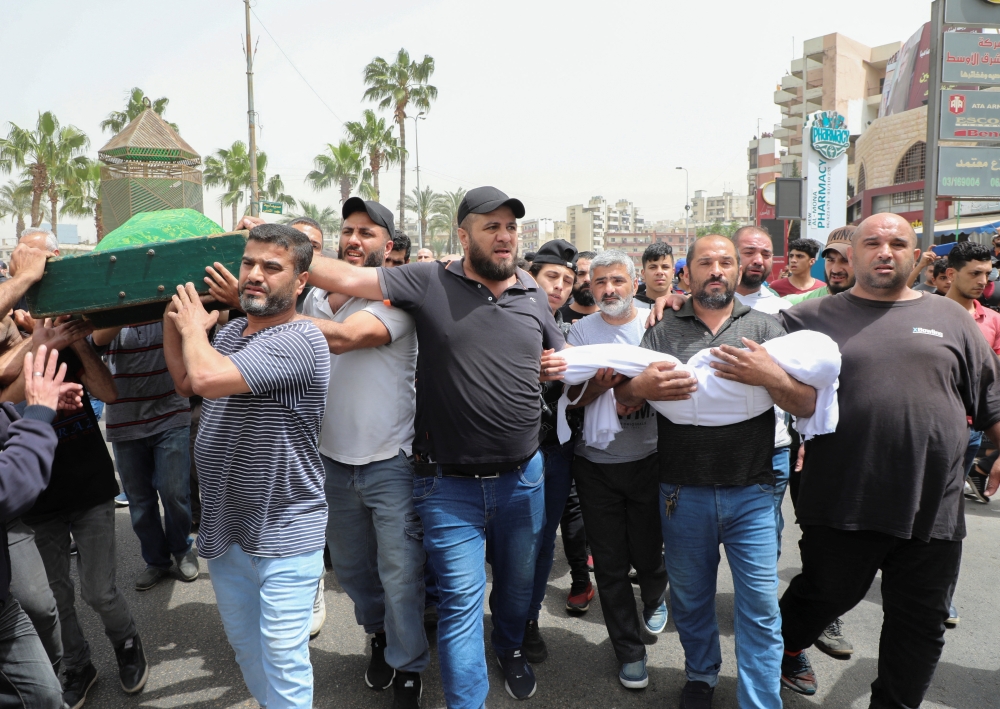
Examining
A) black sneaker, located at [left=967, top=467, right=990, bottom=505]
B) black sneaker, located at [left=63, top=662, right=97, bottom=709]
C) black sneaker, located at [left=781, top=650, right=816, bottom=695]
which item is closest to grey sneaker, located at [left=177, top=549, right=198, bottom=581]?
black sneaker, located at [left=63, top=662, right=97, bottom=709]

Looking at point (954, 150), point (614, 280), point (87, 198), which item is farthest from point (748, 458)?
point (87, 198)

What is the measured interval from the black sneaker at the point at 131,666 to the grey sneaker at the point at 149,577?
1.24 m

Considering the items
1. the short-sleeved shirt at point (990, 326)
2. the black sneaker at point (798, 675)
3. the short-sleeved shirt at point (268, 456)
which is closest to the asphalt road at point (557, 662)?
the black sneaker at point (798, 675)

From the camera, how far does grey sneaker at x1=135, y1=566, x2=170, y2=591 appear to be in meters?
4.53

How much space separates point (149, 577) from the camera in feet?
15.0

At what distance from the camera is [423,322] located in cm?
306

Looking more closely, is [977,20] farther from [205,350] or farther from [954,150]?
[205,350]

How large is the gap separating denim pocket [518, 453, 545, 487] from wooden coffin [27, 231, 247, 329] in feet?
5.03

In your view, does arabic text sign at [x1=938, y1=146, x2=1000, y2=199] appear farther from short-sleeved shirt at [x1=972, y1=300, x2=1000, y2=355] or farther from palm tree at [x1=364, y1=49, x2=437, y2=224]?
palm tree at [x1=364, y1=49, x2=437, y2=224]

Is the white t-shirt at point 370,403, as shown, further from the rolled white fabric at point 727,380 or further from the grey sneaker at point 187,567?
the grey sneaker at point 187,567

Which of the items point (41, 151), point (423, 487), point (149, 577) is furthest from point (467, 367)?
point (41, 151)

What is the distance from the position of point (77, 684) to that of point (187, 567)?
1.43m

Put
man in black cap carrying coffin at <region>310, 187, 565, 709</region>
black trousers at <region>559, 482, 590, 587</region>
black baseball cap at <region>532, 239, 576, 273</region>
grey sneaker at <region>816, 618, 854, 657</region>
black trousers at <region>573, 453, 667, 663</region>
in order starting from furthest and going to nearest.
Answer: black baseball cap at <region>532, 239, 576, 273</region>, black trousers at <region>559, 482, 590, 587</region>, grey sneaker at <region>816, 618, 854, 657</region>, black trousers at <region>573, 453, 667, 663</region>, man in black cap carrying coffin at <region>310, 187, 565, 709</region>

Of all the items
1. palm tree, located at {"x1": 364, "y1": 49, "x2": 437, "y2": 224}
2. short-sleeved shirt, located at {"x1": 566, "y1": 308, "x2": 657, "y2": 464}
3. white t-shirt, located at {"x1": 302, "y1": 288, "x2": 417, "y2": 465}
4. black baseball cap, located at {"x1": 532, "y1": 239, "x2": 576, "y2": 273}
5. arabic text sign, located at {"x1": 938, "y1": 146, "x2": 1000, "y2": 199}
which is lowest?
short-sleeved shirt, located at {"x1": 566, "y1": 308, "x2": 657, "y2": 464}
